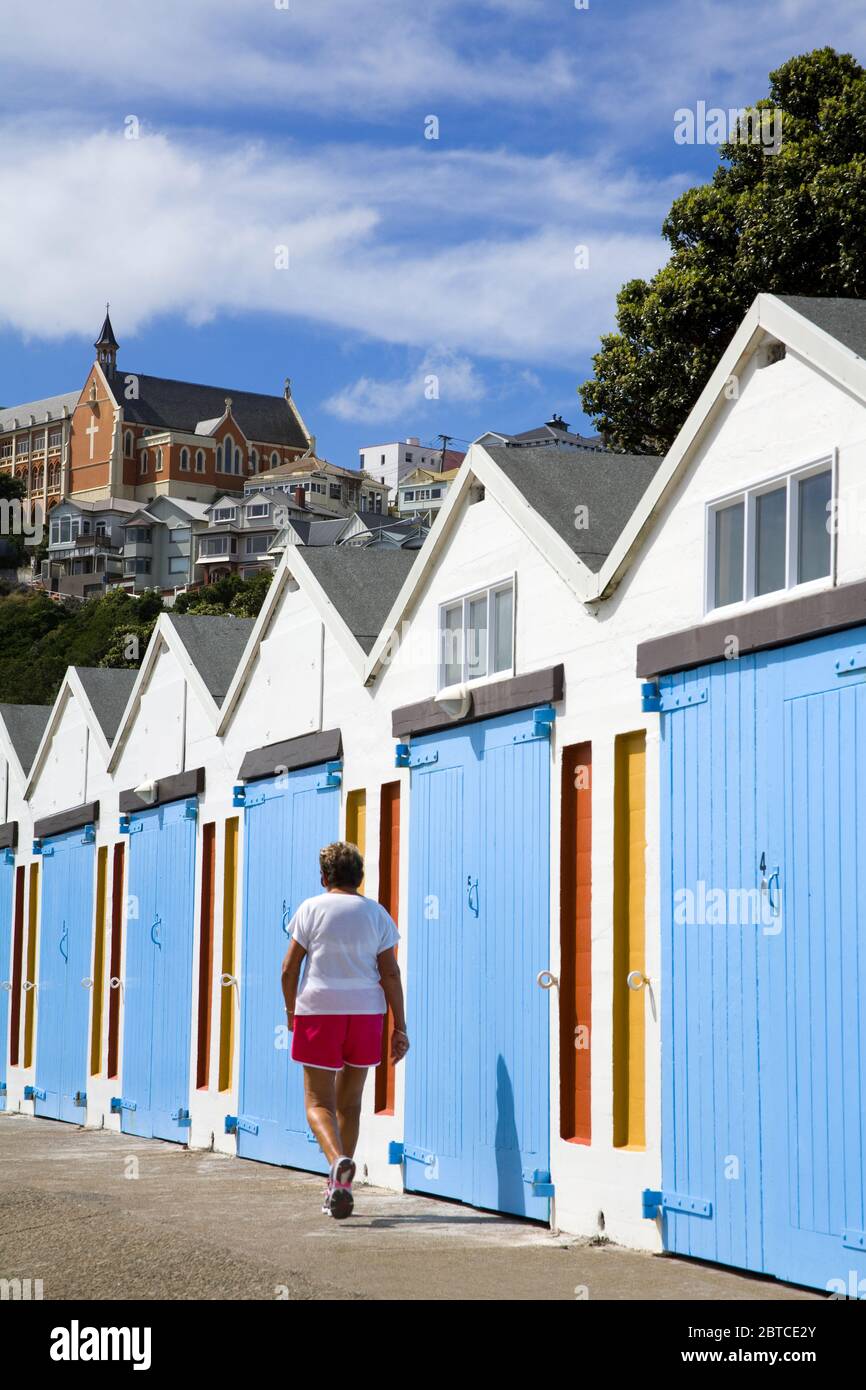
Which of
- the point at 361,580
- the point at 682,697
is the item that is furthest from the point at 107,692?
the point at 682,697

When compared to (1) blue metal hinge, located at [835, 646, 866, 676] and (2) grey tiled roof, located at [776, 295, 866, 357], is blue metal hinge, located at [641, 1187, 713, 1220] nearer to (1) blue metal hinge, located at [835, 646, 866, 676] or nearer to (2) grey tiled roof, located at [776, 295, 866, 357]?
(1) blue metal hinge, located at [835, 646, 866, 676]

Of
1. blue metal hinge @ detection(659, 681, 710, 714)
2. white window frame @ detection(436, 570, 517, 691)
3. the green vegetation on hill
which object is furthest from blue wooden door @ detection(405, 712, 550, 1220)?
the green vegetation on hill

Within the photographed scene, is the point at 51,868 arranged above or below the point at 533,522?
below

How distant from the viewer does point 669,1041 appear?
8141 mm

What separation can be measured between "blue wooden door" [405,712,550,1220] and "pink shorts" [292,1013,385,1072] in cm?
98

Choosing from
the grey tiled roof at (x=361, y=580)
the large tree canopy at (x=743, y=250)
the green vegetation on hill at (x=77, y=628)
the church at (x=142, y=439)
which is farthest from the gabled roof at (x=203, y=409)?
the grey tiled roof at (x=361, y=580)

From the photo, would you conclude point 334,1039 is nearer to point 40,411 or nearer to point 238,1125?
point 238,1125

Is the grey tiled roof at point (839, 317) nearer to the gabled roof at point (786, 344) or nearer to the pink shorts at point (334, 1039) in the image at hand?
the gabled roof at point (786, 344)

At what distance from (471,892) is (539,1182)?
6.02 ft

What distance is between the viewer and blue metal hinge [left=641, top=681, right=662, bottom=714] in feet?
27.8

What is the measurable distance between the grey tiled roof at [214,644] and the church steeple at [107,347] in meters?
146

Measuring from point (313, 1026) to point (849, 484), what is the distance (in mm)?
3945

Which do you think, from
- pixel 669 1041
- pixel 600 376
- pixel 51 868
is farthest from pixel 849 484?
pixel 600 376
